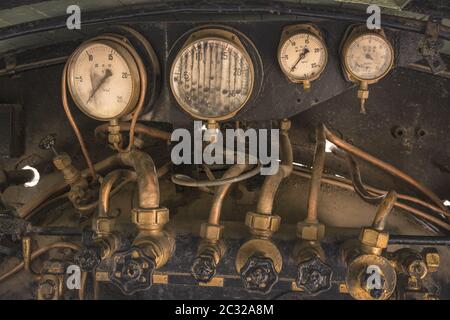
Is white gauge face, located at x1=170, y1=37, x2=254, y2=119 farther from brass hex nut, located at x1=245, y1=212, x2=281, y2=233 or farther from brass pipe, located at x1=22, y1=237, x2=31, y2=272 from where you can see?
brass pipe, located at x1=22, y1=237, x2=31, y2=272

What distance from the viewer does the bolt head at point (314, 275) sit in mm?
1388

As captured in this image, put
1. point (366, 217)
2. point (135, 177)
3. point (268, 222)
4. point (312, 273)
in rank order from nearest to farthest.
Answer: point (312, 273) → point (268, 222) → point (135, 177) → point (366, 217)

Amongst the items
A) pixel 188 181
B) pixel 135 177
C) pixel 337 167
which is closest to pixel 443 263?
pixel 337 167

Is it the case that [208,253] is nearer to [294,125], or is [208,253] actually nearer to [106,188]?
[106,188]

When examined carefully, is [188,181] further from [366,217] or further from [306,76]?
[366,217]

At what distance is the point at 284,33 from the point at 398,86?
25.0 inches

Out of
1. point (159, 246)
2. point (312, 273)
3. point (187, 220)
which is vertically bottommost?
point (312, 273)

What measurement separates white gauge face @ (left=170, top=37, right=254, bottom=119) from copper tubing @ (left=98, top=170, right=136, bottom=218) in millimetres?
389

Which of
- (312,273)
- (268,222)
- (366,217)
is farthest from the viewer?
(366,217)

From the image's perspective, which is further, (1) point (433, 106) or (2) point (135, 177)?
(1) point (433, 106)

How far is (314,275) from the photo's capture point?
1389 millimetres

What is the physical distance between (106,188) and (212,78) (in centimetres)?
57

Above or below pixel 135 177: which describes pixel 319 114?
above

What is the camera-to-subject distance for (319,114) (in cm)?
185
